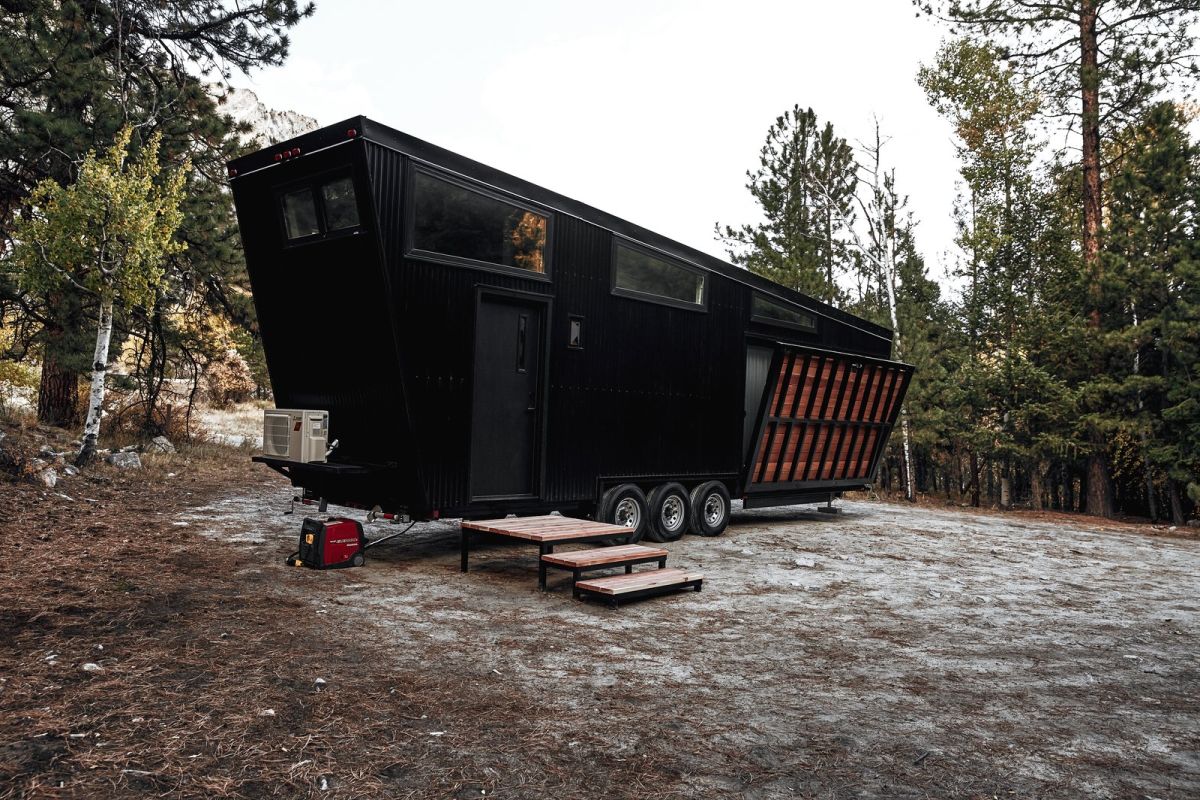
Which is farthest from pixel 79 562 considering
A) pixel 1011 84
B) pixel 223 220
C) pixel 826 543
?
pixel 1011 84

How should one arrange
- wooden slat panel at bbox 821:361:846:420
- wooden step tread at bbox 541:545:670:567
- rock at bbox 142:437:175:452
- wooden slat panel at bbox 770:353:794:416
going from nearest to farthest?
wooden step tread at bbox 541:545:670:567 → wooden slat panel at bbox 770:353:794:416 → wooden slat panel at bbox 821:361:846:420 → rock at bbox 142:437:175:452

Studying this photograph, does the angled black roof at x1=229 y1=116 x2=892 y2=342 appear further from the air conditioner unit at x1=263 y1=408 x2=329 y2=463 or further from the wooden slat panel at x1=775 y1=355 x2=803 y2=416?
the air conditioner unit at x1=263 y1=408 x2=329 y2=463

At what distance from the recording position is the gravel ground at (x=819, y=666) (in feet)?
11.2

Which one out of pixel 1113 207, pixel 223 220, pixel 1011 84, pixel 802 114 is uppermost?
pixel 802 114

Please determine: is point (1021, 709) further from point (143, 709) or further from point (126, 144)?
point (126, 144)

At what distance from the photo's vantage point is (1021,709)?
13.8ft

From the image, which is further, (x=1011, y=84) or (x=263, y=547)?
(x=1011, y=84)

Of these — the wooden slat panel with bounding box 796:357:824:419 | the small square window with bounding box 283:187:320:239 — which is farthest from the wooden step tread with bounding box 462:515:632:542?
the wooden slat panel with bounding box 796:357:824:419

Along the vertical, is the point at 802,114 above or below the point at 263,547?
above

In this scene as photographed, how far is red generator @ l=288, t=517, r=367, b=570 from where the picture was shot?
7273 millimetres

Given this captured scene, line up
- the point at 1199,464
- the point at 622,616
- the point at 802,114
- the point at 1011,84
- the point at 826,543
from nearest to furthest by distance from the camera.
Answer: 1. the point at 622,616
2. the point at 826,543
3. the point at 1199,464
4. the point at 1011,84
5. the point at 802,114

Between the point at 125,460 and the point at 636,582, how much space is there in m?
11.0

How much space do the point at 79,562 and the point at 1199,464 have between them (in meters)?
18.2

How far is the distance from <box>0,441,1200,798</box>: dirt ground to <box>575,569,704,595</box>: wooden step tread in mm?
179
